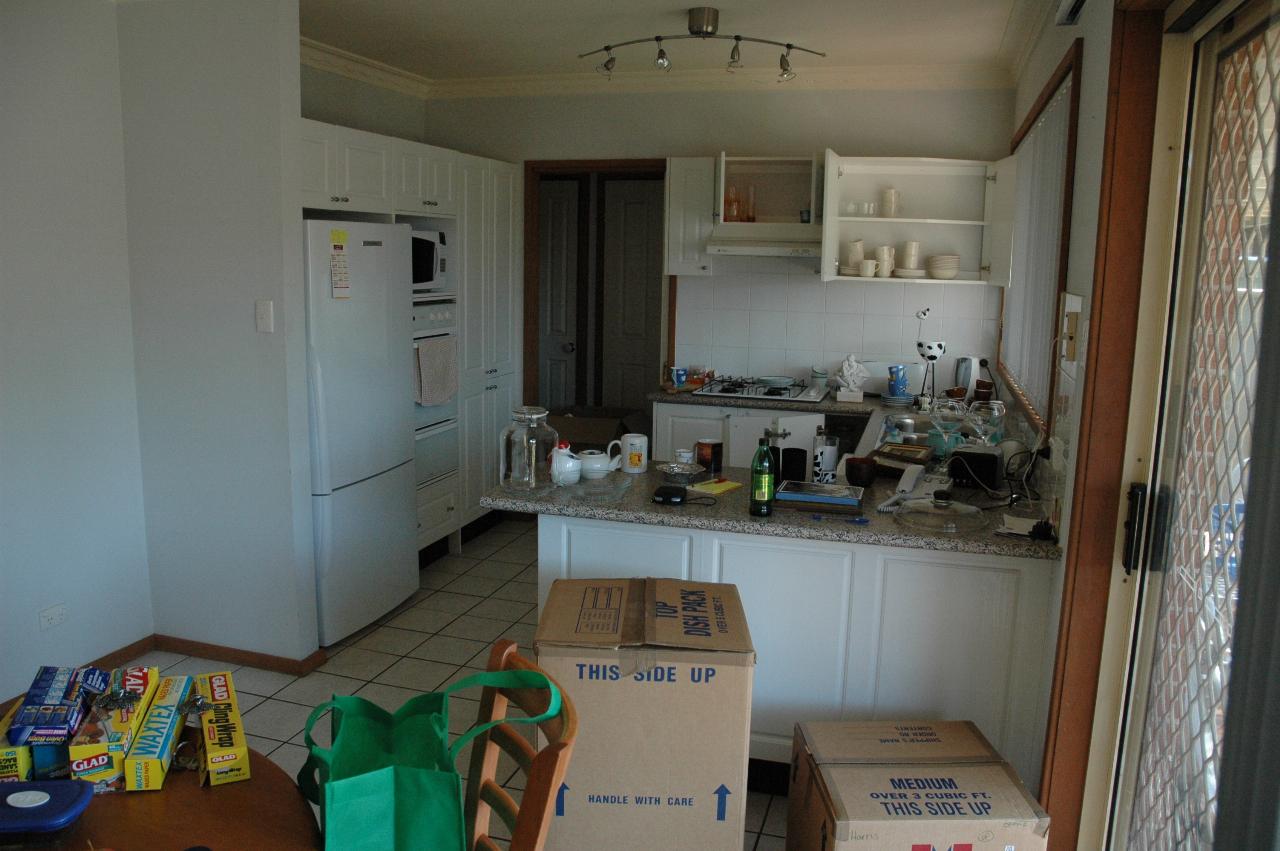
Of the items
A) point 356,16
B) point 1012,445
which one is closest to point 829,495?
point 1012,445

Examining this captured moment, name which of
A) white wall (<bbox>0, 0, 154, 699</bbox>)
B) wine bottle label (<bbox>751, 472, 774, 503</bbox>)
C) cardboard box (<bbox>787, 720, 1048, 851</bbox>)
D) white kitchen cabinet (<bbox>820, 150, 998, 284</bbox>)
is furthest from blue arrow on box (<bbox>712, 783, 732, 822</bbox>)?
white kitchen cabinet (<bbox>820, 150, 998, 284</bbox>)

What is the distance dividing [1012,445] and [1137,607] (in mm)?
1077

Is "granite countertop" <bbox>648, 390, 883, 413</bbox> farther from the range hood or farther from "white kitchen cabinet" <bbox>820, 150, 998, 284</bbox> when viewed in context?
the range hood

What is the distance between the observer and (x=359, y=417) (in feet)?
12.7

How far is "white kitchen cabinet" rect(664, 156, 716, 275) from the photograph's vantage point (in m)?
5.12

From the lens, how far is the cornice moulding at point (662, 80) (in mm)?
4895

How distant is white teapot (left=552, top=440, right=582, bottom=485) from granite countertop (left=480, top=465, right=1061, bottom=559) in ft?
0.26

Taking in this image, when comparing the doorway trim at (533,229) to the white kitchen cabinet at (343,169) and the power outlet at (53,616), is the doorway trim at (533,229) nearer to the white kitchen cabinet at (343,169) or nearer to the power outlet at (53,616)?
the white kitchen cabinet at (343,169)

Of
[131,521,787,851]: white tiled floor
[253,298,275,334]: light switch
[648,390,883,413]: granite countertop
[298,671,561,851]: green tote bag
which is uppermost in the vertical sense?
[253,298,275,334]: light switch

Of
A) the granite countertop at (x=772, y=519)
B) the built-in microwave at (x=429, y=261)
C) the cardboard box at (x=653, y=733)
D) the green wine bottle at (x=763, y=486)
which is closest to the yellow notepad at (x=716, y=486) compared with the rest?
the granite countertop at (x=772, y=519)

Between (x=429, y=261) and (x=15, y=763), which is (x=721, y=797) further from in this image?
(x=429, y=261)

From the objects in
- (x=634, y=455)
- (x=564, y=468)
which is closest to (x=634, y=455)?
(x=634, y=455)

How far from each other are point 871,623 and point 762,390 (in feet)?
8.42

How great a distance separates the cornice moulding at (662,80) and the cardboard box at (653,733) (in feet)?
12.1
